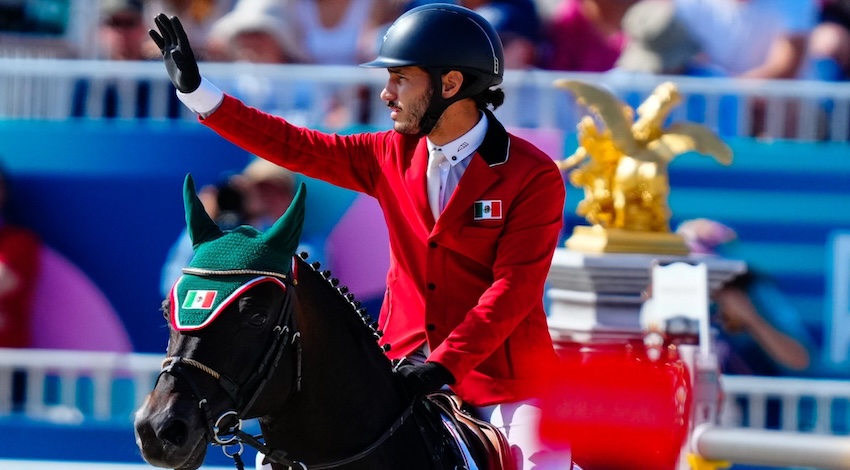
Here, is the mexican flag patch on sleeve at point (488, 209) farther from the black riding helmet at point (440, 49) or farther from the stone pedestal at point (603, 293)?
the stone pedestal at point (603, 293)

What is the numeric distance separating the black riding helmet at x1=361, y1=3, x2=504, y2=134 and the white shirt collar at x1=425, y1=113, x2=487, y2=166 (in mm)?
78

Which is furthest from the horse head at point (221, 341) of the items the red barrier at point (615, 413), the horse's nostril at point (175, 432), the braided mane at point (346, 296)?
the red barrier at point (615, 413)

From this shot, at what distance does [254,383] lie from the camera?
3.54m

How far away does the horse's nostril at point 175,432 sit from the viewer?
332 cm

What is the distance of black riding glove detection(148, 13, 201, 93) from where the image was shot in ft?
13.4

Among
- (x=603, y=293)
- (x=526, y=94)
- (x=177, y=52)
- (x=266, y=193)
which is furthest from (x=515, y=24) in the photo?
(x=177, y=52)

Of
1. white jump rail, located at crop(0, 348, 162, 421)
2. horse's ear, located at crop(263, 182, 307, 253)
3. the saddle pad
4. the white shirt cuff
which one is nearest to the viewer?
horse's ear, located at crop(263, 182, 307, 253)

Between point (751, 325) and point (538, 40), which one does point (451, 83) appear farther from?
point (538, 40)

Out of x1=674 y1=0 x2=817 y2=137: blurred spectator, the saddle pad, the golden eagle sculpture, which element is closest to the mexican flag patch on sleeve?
the saddle pad

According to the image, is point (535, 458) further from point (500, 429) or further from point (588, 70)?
Answer: point (588, 70)

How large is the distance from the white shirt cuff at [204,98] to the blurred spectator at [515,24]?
14.9 feet

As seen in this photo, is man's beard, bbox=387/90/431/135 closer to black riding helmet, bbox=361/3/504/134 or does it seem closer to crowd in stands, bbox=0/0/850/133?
black riding helmet, bbox=361/3/504/134

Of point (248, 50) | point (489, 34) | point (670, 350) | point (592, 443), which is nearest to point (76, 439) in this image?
point (248, 50)

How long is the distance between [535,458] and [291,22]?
5.39 metres
